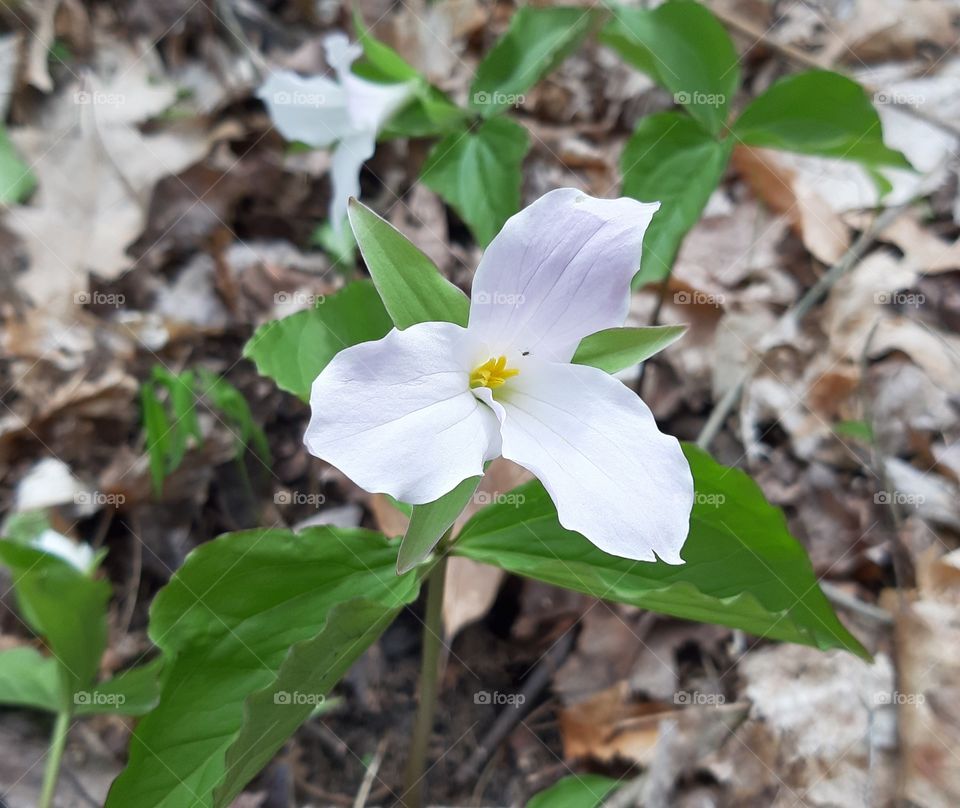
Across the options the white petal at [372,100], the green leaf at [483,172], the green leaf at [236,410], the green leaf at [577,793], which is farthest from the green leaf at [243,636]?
the white petal at [372,100]

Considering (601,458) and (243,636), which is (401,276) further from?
(243,636)

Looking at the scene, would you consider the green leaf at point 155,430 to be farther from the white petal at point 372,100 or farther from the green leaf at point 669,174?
the green leaf at point 669,174

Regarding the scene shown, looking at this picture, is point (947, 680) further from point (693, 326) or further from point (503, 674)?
point (693, 326)

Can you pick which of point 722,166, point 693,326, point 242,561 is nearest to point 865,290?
point 693,326

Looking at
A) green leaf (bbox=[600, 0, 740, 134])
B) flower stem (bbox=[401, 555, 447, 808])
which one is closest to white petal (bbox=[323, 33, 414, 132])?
green leaf (bbox=[600, 0, 740, 134])

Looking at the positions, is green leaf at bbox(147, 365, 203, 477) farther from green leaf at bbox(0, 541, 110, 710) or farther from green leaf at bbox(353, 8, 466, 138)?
green leaf at bbox(353, 8, 466, 138)

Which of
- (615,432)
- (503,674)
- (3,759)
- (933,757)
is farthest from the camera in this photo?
(503,674)
